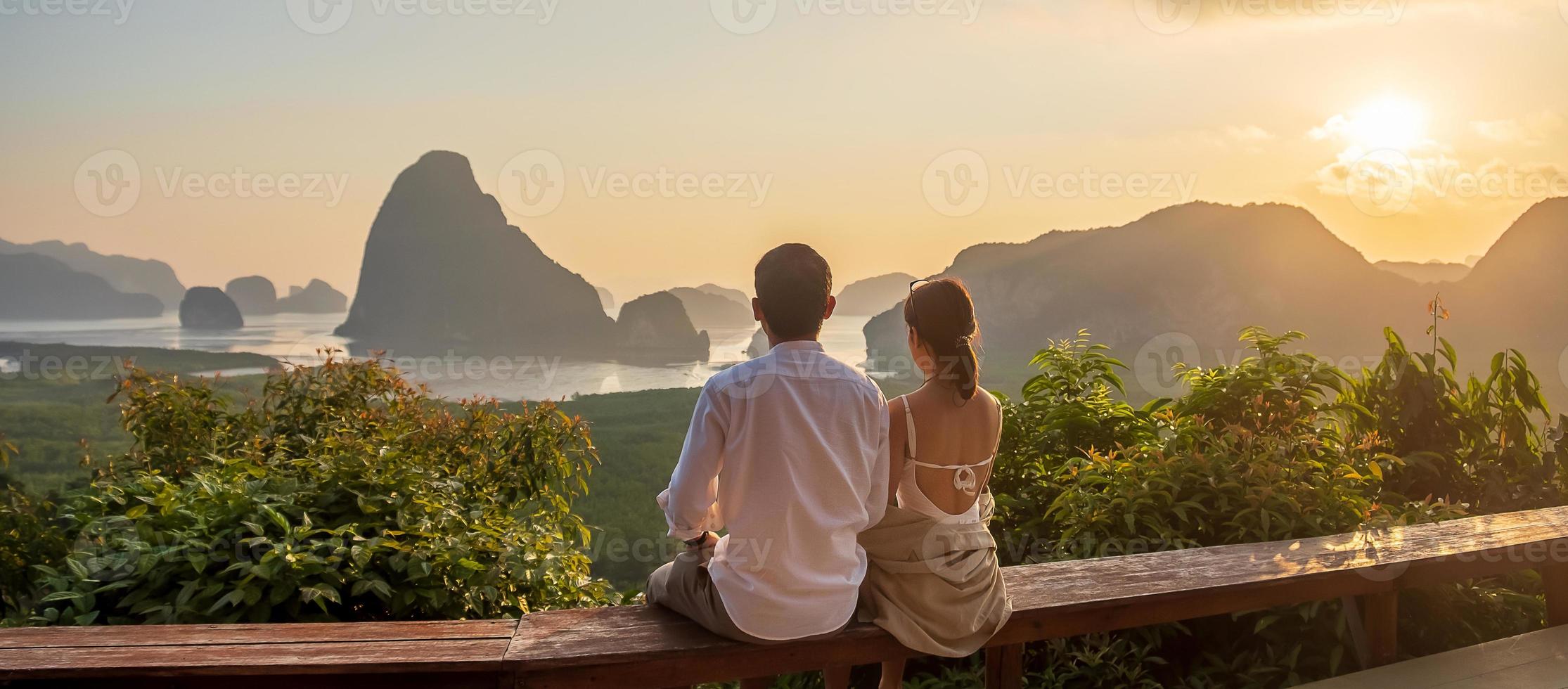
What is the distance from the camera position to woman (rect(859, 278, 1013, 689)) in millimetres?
2170

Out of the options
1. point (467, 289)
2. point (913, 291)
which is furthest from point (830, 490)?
point (467, 289)

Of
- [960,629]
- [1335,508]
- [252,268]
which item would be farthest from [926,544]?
[252,268]

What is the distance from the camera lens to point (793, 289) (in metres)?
1.94

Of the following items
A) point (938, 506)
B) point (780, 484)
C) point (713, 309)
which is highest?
point (713, 309)

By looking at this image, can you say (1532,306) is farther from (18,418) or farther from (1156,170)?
(18,418)

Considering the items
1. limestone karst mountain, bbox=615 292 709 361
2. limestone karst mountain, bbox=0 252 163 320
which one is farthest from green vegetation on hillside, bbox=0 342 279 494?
limestone karst mountain, bbox=615 292 709 361

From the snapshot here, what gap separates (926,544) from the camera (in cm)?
221

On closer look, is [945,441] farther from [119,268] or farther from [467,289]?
[467,289]

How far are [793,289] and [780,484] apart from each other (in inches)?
16.0

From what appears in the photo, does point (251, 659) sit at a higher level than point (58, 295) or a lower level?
lower

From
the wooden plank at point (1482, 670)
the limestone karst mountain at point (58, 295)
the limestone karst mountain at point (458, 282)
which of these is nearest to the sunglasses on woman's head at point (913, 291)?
the wooden plank at point (1482, 670)

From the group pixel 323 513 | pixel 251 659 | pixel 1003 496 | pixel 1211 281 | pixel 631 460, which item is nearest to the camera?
pixel 251 659

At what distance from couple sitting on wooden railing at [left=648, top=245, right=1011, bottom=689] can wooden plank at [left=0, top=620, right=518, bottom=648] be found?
44 centimetres

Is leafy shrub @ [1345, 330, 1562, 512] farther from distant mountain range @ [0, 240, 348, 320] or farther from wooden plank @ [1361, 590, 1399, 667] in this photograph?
distant mountain range @ [0, 240, 348, 320]
